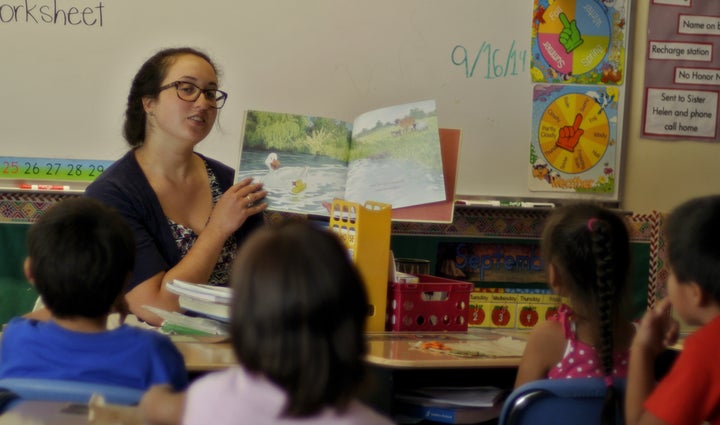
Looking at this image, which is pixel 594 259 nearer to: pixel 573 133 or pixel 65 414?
pixel 65 414

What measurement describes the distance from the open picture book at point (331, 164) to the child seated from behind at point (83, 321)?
0.96 metres

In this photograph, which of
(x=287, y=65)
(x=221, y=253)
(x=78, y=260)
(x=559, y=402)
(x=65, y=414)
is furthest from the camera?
(x=287, y=65)

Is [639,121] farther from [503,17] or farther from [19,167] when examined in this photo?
[19,167]

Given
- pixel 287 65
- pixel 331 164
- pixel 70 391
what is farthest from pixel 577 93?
pixel 70 391

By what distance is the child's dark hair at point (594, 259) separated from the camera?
1973mm

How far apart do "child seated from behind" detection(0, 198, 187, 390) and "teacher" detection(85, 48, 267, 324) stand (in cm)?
90

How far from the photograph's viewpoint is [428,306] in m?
2.50

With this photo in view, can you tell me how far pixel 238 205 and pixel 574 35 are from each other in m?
1.78

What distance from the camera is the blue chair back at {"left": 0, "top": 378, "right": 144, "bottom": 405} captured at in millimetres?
1438

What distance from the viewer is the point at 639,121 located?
3896mm

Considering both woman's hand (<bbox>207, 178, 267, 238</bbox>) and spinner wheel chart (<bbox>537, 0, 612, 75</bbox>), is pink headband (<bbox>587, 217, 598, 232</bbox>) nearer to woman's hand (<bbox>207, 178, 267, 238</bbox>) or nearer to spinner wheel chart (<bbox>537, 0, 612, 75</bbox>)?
woman's hand (<bbox>207, 178, 267, 238</bbox>)

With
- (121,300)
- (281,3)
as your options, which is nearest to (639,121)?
(281,3)

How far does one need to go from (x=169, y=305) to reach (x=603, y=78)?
2082 mm

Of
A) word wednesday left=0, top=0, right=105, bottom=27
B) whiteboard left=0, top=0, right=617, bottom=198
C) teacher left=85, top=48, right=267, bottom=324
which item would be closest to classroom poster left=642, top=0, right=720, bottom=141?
whiteboard left=0, top=0, right=617, bottom=198
